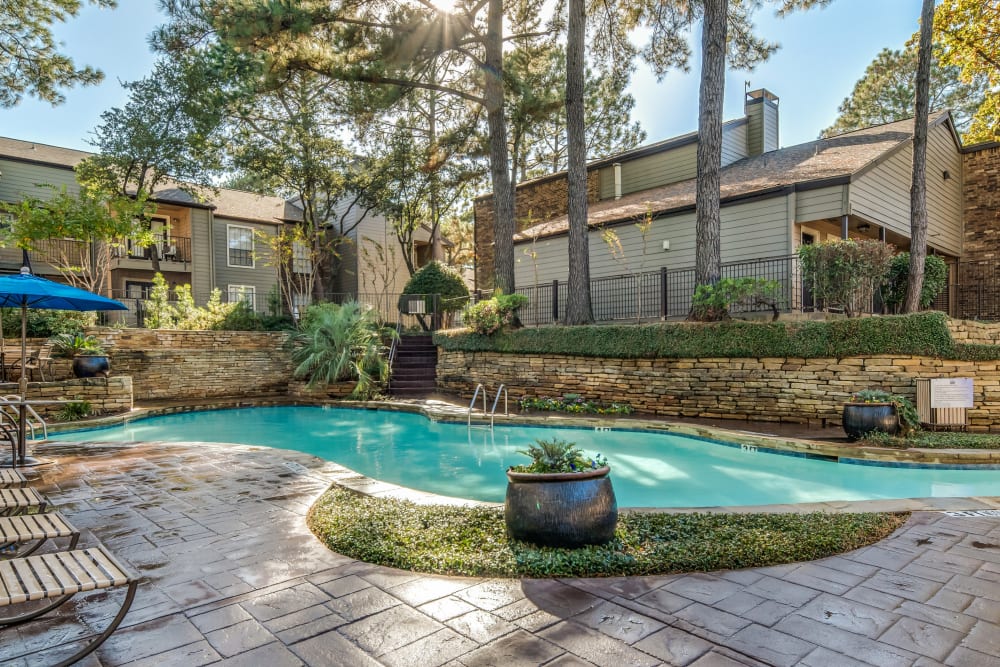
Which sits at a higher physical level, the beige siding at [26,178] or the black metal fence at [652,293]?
the beige siding at [26,178]

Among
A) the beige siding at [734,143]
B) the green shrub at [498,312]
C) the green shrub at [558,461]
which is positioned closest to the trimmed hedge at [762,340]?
the green shrub at [498,312]

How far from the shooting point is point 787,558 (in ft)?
11.1

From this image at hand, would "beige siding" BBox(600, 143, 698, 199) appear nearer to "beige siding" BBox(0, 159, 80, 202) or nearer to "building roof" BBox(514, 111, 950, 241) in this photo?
"building roof" BBox(514, 111, 950, 241)

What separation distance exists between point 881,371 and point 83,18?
59.3 feet

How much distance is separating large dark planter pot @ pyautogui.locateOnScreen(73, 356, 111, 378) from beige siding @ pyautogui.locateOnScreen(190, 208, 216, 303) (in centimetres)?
1017

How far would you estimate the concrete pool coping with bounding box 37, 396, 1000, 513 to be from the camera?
4.57 meters

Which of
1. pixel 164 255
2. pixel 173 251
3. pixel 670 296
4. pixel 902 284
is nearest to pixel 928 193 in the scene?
pixel 902 284

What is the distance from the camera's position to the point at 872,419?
24.7 feet

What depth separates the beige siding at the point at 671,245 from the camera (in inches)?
485

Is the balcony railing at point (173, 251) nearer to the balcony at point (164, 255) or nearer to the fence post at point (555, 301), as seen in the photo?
the balcony at point (164, 255)

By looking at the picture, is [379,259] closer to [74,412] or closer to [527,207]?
[527,207]

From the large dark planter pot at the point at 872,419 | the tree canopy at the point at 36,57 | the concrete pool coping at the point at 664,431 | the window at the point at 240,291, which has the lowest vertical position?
the concrete pool coping at the point at 664,431

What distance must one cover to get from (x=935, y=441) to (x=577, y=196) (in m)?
8.25

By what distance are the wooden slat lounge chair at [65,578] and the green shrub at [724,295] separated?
9.44 meters
